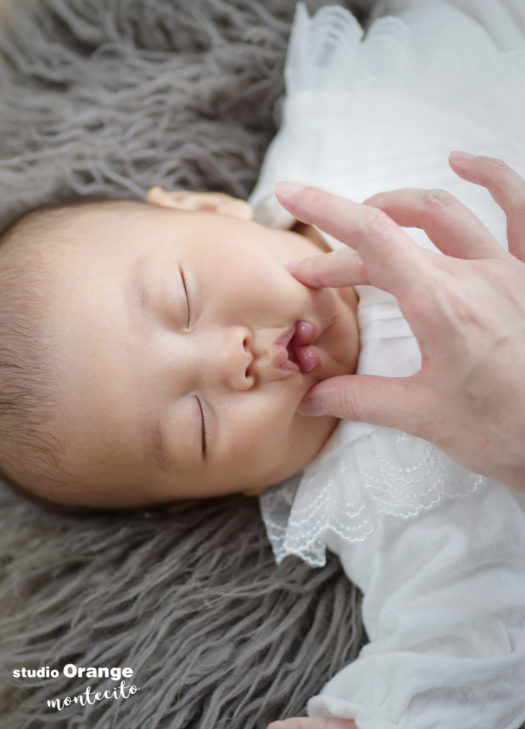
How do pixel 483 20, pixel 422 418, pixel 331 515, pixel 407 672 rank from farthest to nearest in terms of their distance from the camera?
pixel 483 20 < pixel 331 515 < pixel 407 672 < pixel 422 418

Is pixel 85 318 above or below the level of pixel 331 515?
above

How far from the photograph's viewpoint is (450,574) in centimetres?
120

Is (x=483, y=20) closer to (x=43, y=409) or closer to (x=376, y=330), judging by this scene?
(x=376, y=330)

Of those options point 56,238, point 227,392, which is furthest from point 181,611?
point 56,238

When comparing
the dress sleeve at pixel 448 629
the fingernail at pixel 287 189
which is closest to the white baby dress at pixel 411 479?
the dress sleeve at pixel 448 629

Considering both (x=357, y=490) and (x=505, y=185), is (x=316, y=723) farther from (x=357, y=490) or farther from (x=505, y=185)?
(x=505, y=185)

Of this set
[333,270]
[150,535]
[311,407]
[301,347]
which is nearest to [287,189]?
[333,270]

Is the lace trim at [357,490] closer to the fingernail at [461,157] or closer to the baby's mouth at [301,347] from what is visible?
the baby's mouth at [301,347]

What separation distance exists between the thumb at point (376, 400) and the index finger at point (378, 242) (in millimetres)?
150

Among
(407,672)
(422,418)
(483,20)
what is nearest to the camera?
(422,418)

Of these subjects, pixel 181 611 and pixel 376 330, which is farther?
pixel 181 611

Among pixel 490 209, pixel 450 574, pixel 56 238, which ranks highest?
pixel 490 209

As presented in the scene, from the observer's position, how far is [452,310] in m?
0.92

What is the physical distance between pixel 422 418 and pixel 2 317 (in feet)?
2.38
